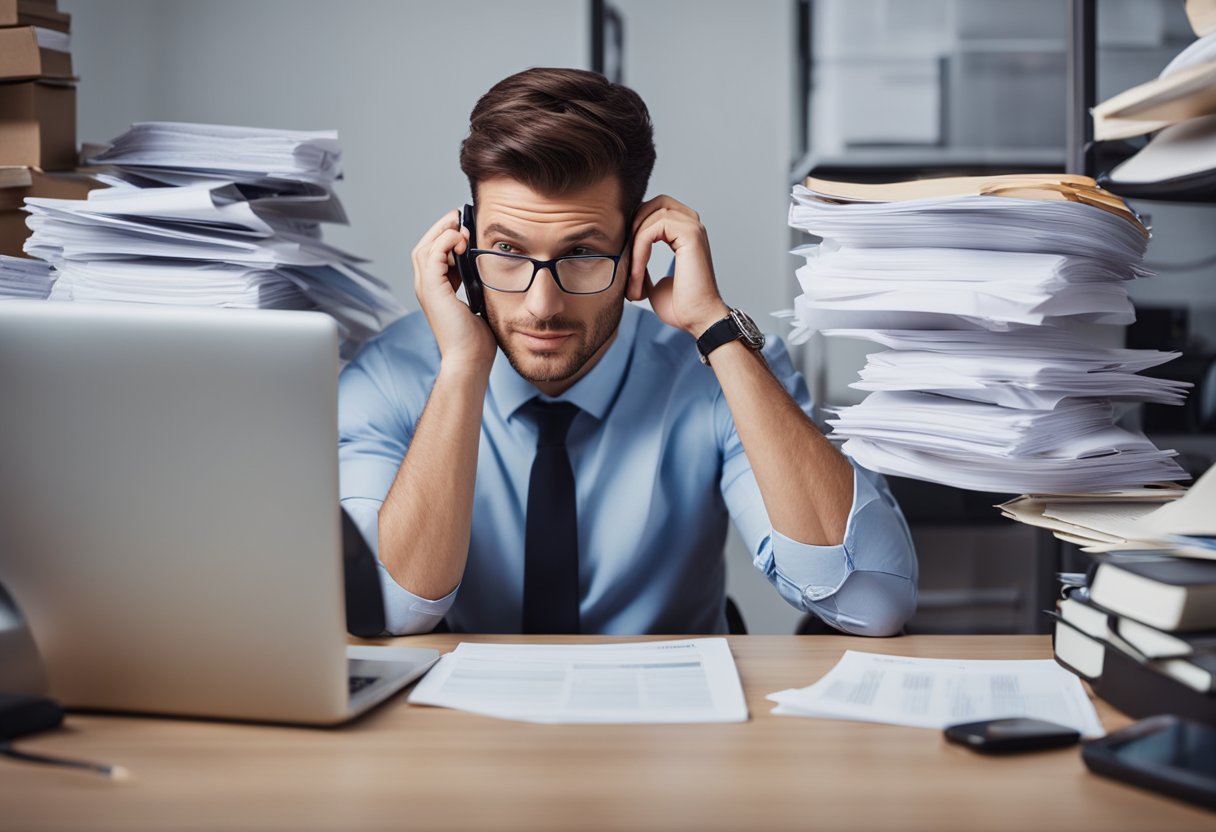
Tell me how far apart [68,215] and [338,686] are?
96cm

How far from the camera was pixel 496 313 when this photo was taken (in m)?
1.40

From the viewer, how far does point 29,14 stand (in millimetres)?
1467

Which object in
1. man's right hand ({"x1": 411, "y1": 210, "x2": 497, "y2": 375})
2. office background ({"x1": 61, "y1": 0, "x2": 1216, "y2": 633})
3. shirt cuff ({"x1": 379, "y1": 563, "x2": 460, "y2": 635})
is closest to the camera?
shirt cuff ({"x1": 379, "y1": 563, "x2": 460, "y2": 635})

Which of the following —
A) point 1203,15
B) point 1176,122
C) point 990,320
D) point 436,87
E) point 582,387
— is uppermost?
point 436,87

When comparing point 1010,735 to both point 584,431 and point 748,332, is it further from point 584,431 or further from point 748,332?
point 584,431

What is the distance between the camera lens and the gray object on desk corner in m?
0.76

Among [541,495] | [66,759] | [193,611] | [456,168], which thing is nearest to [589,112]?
[541,495]

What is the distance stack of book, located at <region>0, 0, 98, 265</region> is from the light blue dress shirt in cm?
52

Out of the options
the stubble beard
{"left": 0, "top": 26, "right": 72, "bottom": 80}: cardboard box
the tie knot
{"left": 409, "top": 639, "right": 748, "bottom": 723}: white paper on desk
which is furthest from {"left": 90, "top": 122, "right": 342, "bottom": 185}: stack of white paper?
{"left": 409, "top": 639, "right": 748, "bottom": 723}: white paper on desk

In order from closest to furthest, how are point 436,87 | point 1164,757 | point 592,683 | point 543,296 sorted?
point 1164,757, point 592,683, point 543,296, point 436,87

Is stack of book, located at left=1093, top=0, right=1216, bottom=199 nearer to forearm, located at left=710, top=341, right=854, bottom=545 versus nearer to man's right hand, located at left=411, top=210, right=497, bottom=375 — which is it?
forearm, located at left=710, top=341, right=854, bottom=545

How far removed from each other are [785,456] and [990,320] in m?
0.30

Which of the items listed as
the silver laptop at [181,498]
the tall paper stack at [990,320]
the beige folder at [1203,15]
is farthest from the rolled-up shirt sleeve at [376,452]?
the beige folder at [1203,15]

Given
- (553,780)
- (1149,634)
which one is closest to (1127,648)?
(1149,634)
